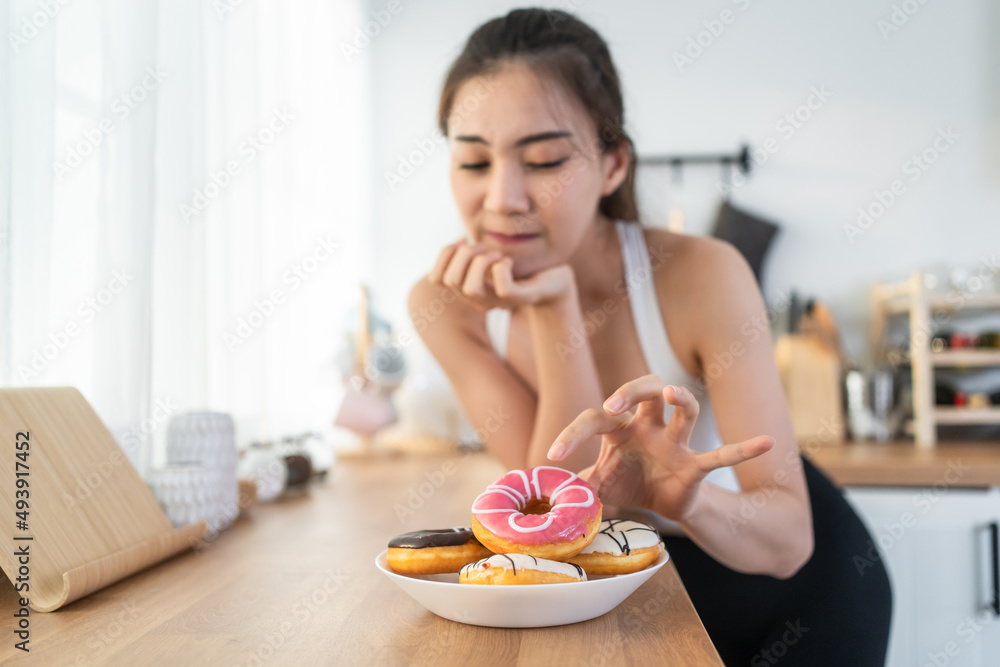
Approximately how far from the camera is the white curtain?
78cm

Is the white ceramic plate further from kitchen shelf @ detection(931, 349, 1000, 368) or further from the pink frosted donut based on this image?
kitchen shelf @ detection(931, 349, 1000, 368)

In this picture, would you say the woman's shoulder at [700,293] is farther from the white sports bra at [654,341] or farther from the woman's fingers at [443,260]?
the woman's fingers at [443,260]

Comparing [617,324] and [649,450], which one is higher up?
[617,324]

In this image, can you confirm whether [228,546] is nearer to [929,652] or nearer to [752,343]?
[752,343]

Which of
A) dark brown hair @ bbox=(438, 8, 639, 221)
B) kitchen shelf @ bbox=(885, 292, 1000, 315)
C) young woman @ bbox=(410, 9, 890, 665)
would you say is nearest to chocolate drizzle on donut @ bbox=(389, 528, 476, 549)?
young woman @ bbox=(410, 9, 890, 665)

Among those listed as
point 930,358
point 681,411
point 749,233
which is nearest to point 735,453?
point 681,411

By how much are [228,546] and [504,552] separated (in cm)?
49

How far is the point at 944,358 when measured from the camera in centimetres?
183

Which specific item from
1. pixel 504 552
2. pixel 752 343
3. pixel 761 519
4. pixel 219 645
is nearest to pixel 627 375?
pixel 752 343

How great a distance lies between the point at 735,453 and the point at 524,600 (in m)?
0.21

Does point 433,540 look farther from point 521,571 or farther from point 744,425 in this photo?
point 744,425

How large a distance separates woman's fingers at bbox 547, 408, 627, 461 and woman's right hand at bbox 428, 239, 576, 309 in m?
0.32

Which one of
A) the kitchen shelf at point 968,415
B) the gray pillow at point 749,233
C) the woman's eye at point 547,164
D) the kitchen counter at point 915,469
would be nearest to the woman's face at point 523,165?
the woman's eye at point 547,164

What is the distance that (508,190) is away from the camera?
898mm
